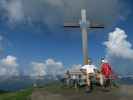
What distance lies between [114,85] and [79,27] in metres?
7.55

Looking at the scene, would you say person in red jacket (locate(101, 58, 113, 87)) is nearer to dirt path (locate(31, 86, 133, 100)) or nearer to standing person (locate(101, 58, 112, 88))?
standing person (locate(101, 58, 112, 88))

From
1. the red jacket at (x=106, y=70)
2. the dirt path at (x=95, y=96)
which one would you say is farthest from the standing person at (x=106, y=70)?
the dirt path at (x=95, y=96)

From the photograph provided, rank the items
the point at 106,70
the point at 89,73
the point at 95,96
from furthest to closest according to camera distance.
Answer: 1. the point at 106,70
2. the point at 89,73
3. the point at 95,96

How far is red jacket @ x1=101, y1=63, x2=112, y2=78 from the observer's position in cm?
2605

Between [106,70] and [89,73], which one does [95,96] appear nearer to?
[89,73]

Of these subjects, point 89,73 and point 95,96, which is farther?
point 89,73

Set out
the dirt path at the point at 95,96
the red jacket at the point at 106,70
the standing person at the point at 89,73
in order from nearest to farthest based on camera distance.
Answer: the dirt path at the point at 95,96, the standing person at the point at 89,73, the red jacket at the point at 106,70

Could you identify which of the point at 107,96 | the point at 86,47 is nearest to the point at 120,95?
the point at 107,96

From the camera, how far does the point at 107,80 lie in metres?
26.6

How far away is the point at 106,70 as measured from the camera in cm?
2623

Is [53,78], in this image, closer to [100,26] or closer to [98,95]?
[100,26]

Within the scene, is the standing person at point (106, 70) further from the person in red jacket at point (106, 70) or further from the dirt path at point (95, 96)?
the dirt path at point (95, 96)

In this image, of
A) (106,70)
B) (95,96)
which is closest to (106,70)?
(106,70)

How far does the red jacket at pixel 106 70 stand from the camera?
2605 cm
